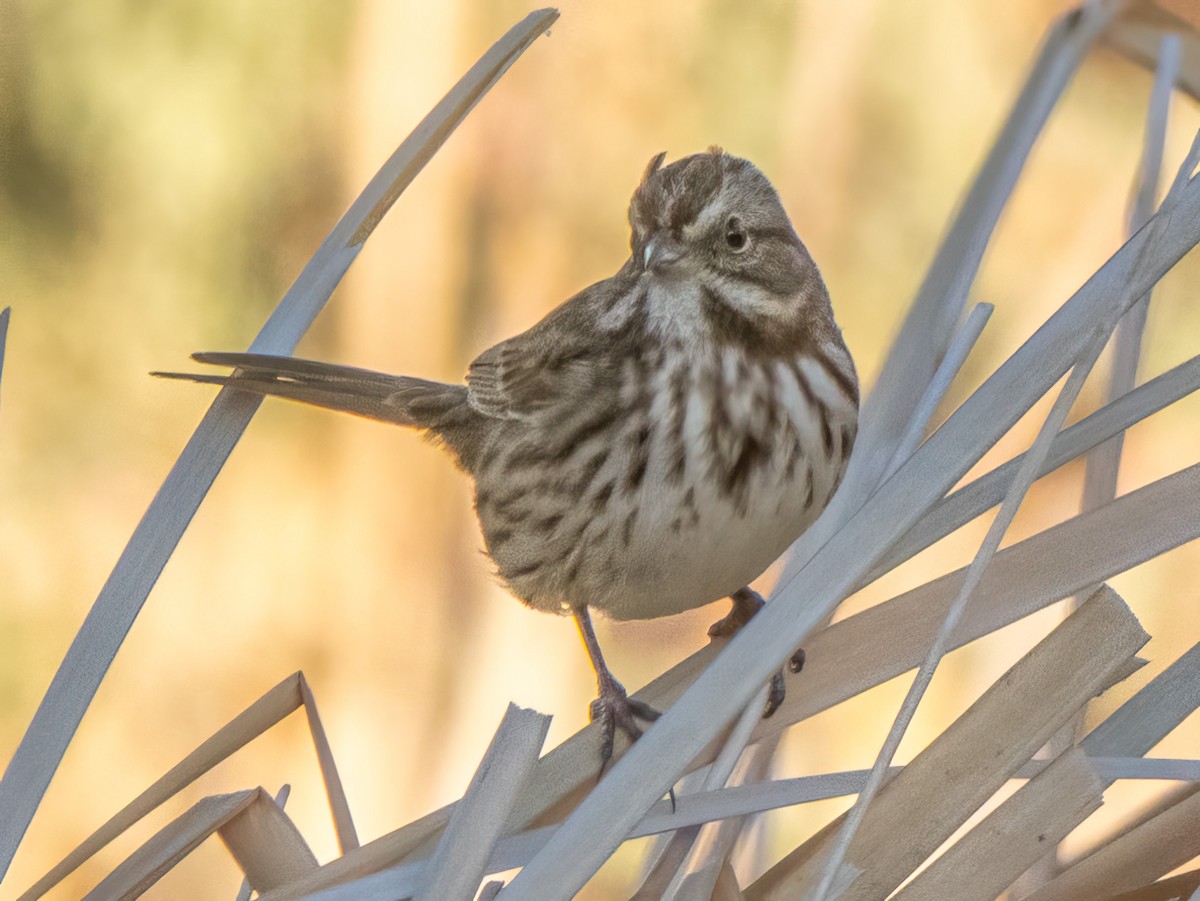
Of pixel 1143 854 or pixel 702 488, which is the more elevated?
pixel 702 488

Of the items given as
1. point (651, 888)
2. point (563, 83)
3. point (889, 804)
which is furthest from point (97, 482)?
point (889, 804)

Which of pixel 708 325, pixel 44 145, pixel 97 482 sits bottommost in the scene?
pixel 708 325

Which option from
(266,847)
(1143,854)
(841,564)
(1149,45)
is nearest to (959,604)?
(841,564)

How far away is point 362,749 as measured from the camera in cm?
312

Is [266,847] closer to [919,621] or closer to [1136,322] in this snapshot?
[919,621]

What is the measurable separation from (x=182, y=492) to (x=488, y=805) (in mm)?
530

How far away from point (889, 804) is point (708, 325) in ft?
2.34

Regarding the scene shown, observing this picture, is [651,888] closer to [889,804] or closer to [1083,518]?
[889,804]

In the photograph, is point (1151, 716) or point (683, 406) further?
point (683, 406)

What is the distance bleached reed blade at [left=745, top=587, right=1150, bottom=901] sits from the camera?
1.50m

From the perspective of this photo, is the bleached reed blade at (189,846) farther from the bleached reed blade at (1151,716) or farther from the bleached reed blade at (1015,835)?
the bleached reed blade at (1151,716)

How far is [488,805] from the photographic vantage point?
57.7 inches

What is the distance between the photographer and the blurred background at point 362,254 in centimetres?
318

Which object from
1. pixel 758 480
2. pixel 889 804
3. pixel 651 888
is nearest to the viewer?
pixel 889 804
